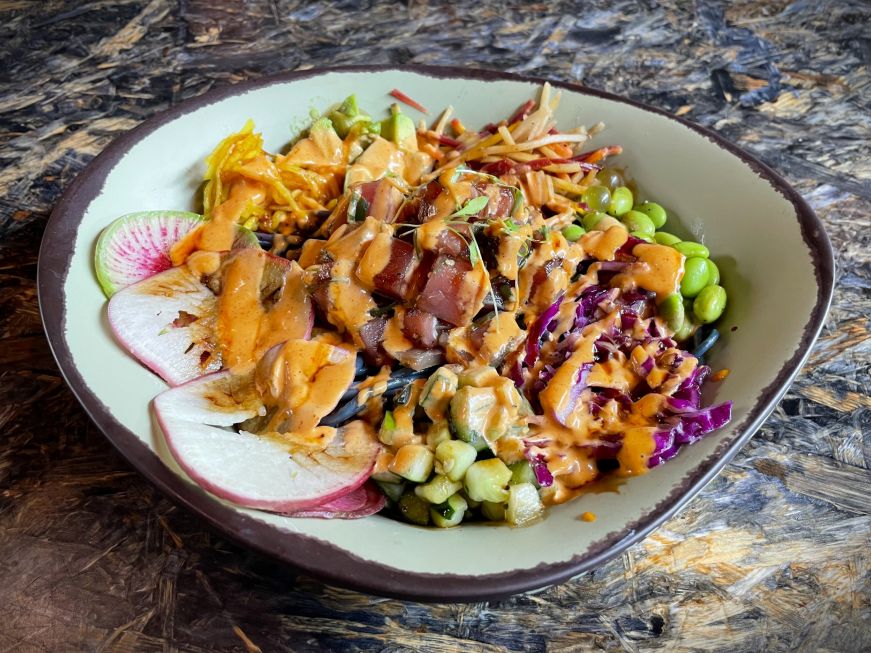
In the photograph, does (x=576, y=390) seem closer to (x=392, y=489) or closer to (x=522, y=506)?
(x=522, y=506)

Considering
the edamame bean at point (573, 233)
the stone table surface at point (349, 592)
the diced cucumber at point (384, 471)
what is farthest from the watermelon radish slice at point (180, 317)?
the edamame bean at point (573, 233)

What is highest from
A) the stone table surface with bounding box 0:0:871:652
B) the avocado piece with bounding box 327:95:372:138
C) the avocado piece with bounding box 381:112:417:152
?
the avocado piece with bounding box 327:95:372:138

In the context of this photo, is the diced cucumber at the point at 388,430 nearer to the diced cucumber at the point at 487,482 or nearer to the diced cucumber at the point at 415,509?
the diced cucumber at the point at 415,509

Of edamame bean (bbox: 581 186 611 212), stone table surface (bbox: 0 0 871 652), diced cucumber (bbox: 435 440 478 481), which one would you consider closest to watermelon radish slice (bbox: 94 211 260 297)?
stone table surface (bbox: 0 0 871 652)

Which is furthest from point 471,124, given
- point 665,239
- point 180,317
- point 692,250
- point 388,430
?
point 388,430

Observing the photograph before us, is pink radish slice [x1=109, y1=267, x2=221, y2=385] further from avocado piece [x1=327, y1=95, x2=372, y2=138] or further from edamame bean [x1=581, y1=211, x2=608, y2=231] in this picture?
edamame bean [x1=581, y1=211, x2=608, y2=231]

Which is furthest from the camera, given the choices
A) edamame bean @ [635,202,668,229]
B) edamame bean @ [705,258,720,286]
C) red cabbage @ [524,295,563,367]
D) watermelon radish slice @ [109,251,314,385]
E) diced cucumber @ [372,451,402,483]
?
edamame bean @ [635,202,668,229]
